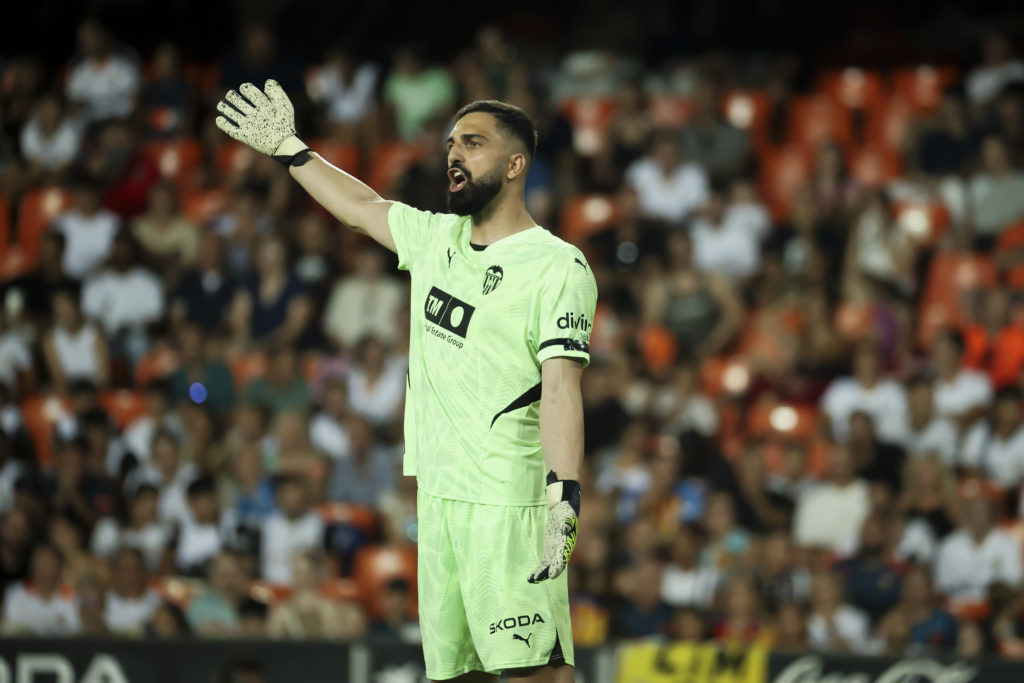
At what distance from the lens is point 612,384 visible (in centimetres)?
1053

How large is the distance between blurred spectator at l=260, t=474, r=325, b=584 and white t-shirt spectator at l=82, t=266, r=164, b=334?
2.65 metres

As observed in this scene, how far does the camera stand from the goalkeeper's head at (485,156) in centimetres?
441

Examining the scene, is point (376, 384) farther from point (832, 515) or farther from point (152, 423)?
point (832, 515)

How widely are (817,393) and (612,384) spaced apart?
152cm

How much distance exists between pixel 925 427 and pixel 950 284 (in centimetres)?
153

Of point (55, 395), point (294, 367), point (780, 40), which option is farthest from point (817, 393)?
point (55, 395)

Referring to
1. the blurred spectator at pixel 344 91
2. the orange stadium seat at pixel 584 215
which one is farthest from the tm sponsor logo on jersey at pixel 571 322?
the blurred spectator at pixel 344 91

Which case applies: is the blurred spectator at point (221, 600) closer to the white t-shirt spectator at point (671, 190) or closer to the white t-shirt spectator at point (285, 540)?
the white t-shirt spectator at point (285, 540)

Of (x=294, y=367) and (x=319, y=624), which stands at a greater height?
(x=294, y=367)

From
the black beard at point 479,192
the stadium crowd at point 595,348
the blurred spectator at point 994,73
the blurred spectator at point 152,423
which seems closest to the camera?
the black beard at point 479,192

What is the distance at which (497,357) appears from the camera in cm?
430

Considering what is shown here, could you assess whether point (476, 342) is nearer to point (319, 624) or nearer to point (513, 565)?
point (513, 565)

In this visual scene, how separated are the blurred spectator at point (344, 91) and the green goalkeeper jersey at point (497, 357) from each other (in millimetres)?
9408

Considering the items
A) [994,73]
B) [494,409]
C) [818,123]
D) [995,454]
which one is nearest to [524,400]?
[494,409]
